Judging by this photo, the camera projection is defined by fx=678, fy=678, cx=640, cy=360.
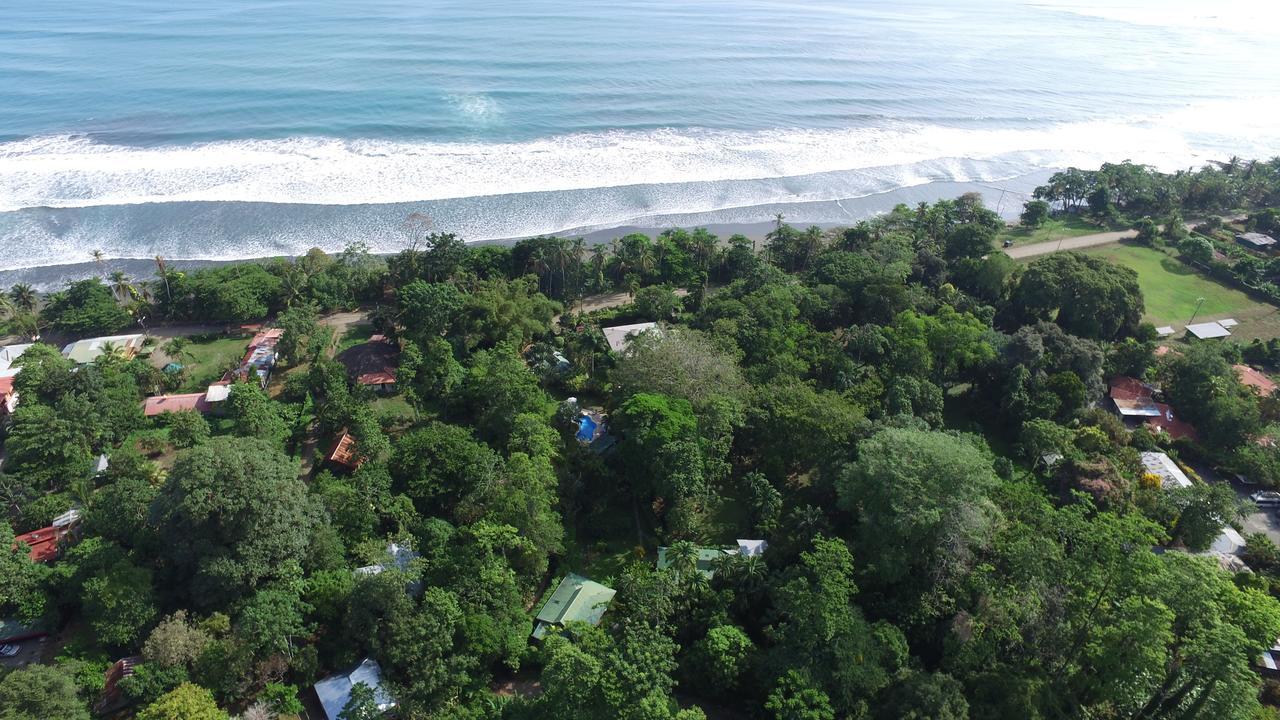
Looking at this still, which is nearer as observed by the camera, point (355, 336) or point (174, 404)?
point (174, 404)

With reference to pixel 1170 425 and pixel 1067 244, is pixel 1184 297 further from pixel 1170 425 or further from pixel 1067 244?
pixel 1170 425

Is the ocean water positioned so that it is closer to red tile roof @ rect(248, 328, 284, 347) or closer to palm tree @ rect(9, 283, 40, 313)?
palm tree @ rect(9, 283, 40, 313)

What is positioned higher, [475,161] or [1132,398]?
[475,161]

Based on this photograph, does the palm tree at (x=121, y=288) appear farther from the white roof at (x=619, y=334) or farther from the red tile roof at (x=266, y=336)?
the white roof at (x=619, y=334)

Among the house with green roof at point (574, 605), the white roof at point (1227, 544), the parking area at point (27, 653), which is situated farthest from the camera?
the white roof at point (1227, 544)

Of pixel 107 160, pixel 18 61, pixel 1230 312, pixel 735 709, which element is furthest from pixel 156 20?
pixel 1230 312

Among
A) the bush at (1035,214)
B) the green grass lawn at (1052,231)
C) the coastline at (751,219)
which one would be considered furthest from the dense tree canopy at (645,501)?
the bush at (1035,214)

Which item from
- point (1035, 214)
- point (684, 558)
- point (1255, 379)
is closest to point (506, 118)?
point (1035, 214)
